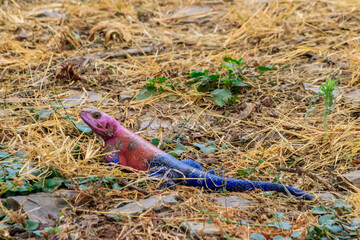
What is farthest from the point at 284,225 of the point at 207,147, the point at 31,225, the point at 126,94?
the point at 126,94

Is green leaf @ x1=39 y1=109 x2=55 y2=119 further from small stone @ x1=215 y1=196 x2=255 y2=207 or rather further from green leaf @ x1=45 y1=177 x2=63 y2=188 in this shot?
small stone @ x1=215 y1=196 x2=255 y2=207

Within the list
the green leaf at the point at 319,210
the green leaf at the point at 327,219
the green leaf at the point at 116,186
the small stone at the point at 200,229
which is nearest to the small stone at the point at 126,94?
the green leaf at the point at 116,186

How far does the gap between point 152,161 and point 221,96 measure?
4.78 ft

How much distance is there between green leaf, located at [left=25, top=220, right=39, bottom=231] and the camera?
114 inches

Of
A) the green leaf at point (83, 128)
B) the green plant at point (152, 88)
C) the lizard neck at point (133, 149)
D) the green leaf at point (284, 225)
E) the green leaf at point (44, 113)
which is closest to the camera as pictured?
the green leaf at point (284, 225)

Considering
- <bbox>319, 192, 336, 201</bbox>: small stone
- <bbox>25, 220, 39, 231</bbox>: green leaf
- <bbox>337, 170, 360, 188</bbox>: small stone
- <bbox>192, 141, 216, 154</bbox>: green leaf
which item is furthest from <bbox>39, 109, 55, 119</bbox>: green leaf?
<bbox>337, 170, 360, 188</bbox>: small stone

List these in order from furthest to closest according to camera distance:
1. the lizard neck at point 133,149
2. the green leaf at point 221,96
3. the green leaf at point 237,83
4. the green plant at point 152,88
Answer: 1. the green plant at point 152,88
2. the green leaf at point 237,83
3. the green leaf at point 221,96
4. the lizard neck at point 133,149

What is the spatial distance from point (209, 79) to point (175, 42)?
1.67m

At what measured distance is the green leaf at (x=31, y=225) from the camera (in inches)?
114

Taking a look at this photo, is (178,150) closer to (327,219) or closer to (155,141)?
(155,141)

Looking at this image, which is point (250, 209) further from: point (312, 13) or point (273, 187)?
point (312, 13)

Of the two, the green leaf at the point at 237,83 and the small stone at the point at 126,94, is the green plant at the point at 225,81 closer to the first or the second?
the green leaf at the point at 237,83

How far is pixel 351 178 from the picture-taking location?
11.7 feet

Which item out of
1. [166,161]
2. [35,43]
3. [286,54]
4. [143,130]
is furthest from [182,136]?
[35,43]
